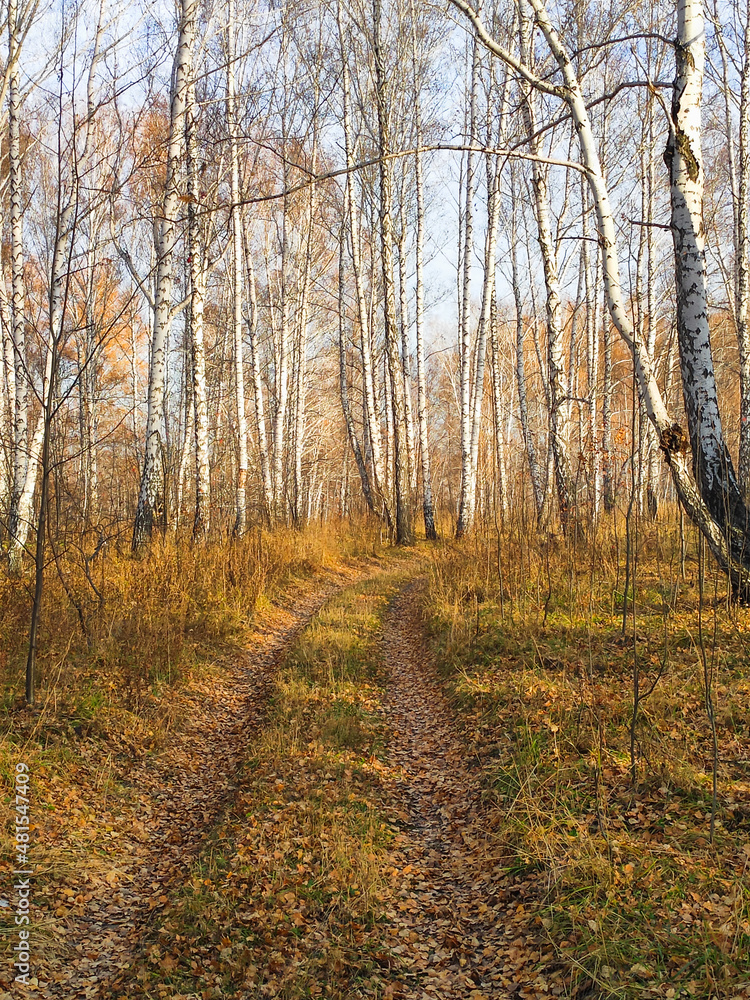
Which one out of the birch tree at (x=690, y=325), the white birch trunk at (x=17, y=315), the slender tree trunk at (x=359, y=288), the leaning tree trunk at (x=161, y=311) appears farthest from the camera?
the slender tree trunk at (x=359, y=288)

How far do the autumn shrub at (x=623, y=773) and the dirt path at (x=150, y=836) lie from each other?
1.98 meters

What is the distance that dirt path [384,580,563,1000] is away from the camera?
284 cm

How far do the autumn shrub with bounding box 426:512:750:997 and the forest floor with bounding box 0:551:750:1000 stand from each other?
18mm

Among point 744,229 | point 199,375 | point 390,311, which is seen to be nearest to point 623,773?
point 199,375

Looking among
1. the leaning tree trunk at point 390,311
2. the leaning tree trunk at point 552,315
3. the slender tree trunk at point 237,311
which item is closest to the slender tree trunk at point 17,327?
the slender tree trunk at point 237,311

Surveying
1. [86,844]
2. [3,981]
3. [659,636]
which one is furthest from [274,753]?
[659,636]

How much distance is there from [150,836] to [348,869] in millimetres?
1445

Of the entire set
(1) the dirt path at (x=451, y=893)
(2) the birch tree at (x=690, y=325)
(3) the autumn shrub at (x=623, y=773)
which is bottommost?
(1) the dirt path at (x=451, y=893)

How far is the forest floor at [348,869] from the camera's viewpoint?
9.12 ft

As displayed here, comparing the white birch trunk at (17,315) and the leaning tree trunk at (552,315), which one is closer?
the white birch trunk at (17,315)

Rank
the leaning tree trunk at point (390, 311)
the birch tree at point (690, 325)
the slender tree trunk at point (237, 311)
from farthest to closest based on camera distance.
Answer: the leaning tree trunk at point (390, 311), the slender tree trunk at point (237, 311), the birch tree at point (690, 325)

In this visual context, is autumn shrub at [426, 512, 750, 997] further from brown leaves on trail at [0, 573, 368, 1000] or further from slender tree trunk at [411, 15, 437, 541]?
slender tree trunk at [411, 15, 437, 541]

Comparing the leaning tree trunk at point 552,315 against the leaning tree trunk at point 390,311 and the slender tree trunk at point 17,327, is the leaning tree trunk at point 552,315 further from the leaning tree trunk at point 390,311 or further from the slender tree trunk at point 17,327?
the slender tree trunk at point 17,327

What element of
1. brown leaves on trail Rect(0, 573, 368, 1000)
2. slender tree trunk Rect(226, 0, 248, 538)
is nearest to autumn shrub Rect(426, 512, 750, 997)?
brown leaves on trail Rect(0, 573, 368, 1000)
